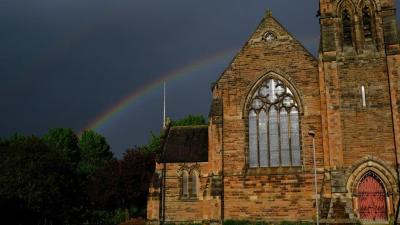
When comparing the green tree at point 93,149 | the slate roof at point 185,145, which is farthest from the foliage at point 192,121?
the slate roof at point 185,145

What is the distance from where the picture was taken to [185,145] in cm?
3675

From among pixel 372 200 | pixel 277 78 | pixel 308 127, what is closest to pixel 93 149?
pixel 277 78

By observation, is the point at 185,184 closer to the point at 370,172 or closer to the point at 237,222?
the point at 237,222

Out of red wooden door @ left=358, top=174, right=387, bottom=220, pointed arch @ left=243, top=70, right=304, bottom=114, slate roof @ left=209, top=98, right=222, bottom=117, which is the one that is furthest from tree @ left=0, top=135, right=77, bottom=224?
red wooden door @ left=358, top=174, right=387, bottom=220

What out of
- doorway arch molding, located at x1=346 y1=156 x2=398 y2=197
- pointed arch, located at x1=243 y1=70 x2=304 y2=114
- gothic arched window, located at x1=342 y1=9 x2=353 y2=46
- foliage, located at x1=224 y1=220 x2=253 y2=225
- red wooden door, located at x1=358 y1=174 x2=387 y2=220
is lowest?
foliage, located at x1=224 y1=220 x2=253 y2=225

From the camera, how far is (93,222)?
53.3 metres

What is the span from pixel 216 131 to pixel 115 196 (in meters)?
22.2

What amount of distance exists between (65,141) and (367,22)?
180ft

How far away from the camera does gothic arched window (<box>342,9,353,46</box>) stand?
1195 inches

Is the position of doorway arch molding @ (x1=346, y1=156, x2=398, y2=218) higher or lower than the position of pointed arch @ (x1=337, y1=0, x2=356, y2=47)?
lower

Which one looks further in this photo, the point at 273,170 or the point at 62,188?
the point at 62,188

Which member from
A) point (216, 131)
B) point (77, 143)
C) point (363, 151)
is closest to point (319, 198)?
point (363, 151)

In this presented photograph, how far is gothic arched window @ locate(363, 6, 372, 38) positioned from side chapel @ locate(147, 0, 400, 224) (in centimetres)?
6

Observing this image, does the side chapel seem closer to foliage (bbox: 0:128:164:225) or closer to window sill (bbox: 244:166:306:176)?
window sill (bbox: 244:166:306:176)
